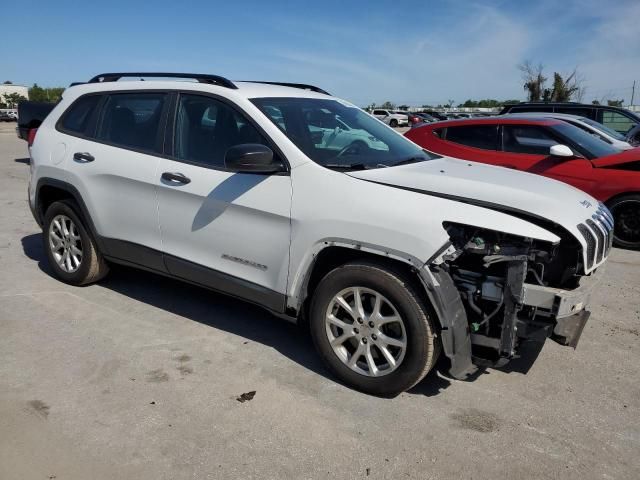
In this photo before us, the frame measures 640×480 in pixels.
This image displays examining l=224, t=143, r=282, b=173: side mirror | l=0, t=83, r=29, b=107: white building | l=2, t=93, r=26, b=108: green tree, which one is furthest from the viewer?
l=0, t=83, r=29, b=107: white building

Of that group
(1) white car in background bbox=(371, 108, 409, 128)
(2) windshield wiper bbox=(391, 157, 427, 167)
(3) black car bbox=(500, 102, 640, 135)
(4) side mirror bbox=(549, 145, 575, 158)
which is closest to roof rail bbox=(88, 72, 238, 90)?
(2) windshield wiper bbox=(391, 157, 427, 167)

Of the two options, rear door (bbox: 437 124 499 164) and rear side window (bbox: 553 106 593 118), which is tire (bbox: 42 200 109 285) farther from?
rear side window (bbox: 553 106 593 118)

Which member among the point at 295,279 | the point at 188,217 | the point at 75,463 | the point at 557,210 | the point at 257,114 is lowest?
the point at 75,463

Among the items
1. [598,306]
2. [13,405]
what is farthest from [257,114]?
[598,306]

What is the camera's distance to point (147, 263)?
14.6 ft

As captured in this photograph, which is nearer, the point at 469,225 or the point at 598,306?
the point at 469,225

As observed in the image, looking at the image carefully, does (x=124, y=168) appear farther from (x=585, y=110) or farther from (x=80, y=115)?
(x=585, y=110)

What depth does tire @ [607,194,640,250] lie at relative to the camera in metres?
6.98

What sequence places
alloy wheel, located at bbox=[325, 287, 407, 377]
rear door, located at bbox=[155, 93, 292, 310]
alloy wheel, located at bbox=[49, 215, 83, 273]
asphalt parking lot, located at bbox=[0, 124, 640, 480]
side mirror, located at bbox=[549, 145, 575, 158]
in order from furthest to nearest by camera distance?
side mirror, located at bbox=[549, 145, 575, 158]
alloy wheel, located at bbox=[49, 215, 83, 273]
rear door, located at bbox=[155, 93, 292, 310]
alloy wheel, located at bbox=[325, 287, 407, 377]
asphalt parking lot, located at bbox=[0, 124, 640, 480]

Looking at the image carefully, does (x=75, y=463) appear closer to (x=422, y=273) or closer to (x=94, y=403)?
(x=94, y=403)

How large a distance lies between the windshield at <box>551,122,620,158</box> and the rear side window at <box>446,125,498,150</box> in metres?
0.78

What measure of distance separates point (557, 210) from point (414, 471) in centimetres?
168

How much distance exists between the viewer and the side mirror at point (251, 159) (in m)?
3.41

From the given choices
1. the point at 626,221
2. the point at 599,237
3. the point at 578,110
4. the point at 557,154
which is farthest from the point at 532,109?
the point at 599,237
